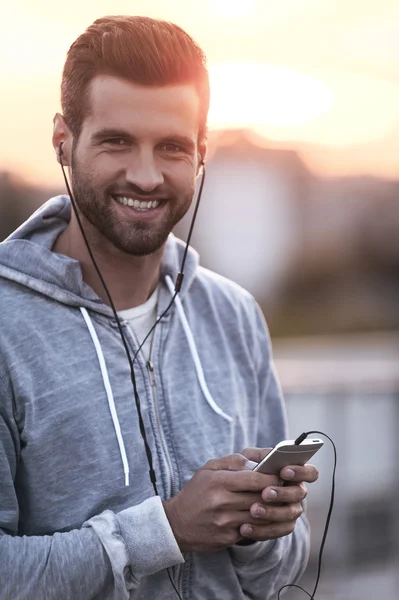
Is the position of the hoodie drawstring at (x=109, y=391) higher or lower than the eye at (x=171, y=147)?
lower

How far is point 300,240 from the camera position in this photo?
41500 mm

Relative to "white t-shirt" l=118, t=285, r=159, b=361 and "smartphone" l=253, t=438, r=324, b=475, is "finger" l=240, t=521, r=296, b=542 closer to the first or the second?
"smartphone" l=253, t=438, r=324, b=475

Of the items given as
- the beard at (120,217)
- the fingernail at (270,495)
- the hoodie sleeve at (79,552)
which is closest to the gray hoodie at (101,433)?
the hoodie sleeve at (79,552)

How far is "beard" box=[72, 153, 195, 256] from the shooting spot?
85.2 inches

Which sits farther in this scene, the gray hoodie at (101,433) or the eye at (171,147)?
the eye at (171,147)

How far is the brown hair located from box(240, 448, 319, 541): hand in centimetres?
95

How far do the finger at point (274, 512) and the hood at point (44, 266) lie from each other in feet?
2.09

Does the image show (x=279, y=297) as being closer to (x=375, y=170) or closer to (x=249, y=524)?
(x=375, y=170)

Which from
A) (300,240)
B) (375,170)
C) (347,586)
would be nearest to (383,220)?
(300,240)

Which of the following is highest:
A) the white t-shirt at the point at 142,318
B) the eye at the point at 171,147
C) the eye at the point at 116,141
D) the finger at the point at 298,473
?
the eye at the point at 116,141

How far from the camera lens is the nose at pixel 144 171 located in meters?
2.15

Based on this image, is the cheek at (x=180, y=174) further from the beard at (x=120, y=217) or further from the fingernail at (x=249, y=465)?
the fingernail at (x=249, y=465)

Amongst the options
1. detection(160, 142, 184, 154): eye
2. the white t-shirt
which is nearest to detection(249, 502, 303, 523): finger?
the white t-shirt

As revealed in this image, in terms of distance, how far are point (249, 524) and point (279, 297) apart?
39.6m
